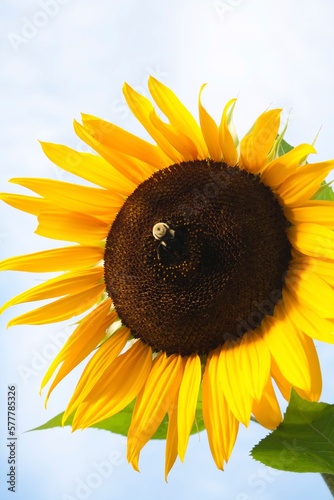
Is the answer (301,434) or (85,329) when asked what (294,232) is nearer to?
(301,434)

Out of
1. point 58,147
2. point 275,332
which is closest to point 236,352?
point 275,332

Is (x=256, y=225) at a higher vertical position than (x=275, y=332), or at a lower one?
higher

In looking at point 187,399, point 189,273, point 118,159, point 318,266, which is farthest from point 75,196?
point 318,266

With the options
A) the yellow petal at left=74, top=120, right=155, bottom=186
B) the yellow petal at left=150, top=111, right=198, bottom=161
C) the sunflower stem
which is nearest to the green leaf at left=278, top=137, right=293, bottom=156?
the yellow petal at left=150, top=111, right=198, bottom=161

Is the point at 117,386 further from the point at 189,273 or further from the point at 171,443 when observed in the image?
the point at 189,273

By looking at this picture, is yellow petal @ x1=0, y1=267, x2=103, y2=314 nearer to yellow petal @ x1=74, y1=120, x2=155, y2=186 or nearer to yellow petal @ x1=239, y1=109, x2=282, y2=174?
yellow petal @ x1=74, y1=120, x2=155, y2=186
